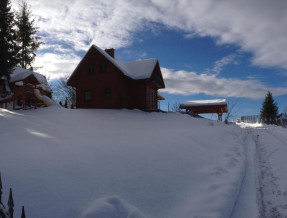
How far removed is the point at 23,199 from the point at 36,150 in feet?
8.34

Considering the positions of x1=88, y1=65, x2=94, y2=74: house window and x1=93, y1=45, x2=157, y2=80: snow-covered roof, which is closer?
x1=93, y1=45, x2=157, y2=80: snow-covered roof

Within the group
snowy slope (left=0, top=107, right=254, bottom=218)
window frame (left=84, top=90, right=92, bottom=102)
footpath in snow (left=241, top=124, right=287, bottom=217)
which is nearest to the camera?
snowy slope (left=0, top=107, right=254, bottom=218)

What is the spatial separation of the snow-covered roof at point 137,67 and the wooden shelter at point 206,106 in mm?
9468

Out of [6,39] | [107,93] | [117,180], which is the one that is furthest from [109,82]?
[117,180]

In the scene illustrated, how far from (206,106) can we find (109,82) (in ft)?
50.3

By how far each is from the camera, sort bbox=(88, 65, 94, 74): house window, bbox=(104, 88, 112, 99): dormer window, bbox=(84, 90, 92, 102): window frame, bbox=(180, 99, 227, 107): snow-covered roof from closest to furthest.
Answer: bbox=(104, 88, 112, 99): dormer window < bbox=(84, 90, 92, 102): window frame < bbox=(88, 65, 94, 74): house window < bbox=(180, 99, 227, 107): snow-covered roof

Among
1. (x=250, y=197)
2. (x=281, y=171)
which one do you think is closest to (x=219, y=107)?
(x=281, y=171)

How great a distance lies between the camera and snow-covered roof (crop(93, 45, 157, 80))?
66.4 feet

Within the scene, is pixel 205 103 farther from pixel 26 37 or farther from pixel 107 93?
pixel 26 37

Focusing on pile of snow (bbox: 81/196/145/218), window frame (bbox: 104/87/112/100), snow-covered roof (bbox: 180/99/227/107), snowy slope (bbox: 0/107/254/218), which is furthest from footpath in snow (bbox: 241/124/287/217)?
snow-covered roof (bbox: 180/99/227/107)

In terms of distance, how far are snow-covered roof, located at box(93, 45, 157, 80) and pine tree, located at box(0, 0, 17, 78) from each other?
8.47m

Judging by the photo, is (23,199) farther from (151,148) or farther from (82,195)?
(151,148)

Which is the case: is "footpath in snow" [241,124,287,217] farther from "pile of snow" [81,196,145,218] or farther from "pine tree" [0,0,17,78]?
"pine tree" [0,0,17,78]

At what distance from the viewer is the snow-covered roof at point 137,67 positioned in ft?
66.4
